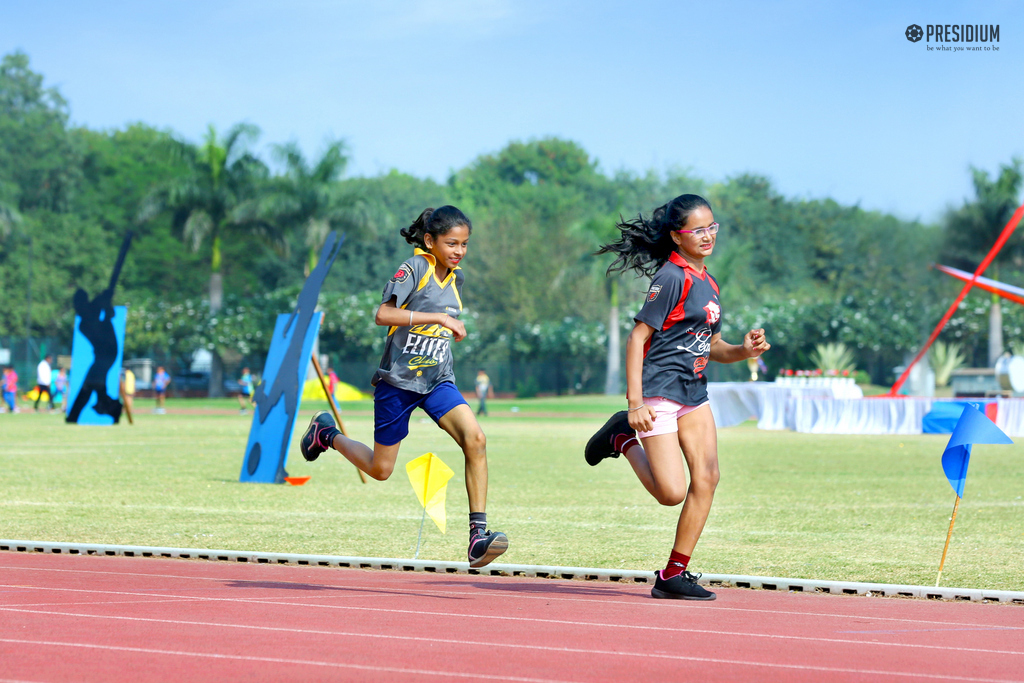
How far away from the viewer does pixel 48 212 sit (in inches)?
2640

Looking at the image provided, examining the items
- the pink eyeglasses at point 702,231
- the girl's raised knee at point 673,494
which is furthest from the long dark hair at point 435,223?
the girl's raised knee at point 673,494

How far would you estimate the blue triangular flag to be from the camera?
261 inches

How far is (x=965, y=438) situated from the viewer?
6648 mm

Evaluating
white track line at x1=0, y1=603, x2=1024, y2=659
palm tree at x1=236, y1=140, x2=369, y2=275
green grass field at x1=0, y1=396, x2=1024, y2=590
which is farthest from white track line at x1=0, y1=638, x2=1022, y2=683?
palm tree at x1=236, y1=140, x2=369, y2=275

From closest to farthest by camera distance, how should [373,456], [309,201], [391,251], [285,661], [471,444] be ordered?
[285,661] < [471,444] < [373,456] < [309,201] < [391,251]

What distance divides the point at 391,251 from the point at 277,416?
194 ft

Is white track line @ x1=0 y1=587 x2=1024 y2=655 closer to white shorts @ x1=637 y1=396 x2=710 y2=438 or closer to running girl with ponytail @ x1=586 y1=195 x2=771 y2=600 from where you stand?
running girl with ponytail @ x1=586 y1=195 x2=771 y2=600

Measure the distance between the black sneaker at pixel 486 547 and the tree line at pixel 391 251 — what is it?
37.2 metres

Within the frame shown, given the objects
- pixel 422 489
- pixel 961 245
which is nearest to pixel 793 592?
pixel 422 489

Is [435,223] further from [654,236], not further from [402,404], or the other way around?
[654,236]

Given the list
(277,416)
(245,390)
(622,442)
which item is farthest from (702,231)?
(245,390)

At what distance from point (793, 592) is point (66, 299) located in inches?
2556

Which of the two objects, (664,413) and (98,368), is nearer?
(664,413)

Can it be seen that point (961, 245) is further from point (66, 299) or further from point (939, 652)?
point (66, 299)
